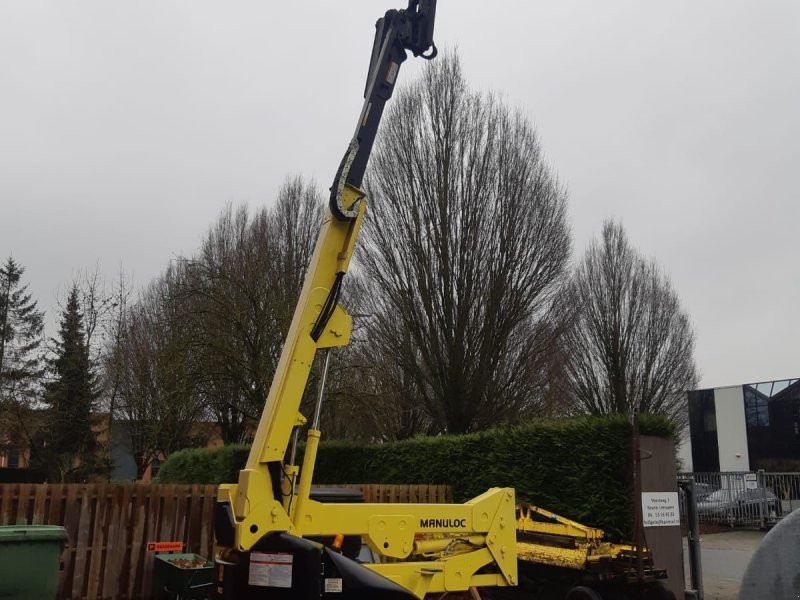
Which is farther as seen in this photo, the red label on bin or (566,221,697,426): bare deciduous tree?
(566,221,697,426): bare deciduous tree

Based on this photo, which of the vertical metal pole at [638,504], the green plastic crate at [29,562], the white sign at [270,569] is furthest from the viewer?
the vertical metal pole at [638,504]

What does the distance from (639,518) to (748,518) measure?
61.8 ft

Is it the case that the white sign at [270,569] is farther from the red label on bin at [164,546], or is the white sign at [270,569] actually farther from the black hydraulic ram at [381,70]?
the red label on bin at [164,546]

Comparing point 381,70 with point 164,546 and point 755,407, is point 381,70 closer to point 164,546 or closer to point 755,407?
point 164,546

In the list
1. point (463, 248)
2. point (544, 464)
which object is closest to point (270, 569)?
point (544, 464)

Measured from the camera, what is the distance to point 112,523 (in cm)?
945

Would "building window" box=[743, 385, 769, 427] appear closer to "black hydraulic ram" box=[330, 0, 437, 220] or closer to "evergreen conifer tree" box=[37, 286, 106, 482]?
"evergreen conifer tree" box=[37, 286, 106, 482]

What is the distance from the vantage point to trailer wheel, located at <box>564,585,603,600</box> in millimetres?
8180

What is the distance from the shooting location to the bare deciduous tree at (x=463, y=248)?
14.6 metres

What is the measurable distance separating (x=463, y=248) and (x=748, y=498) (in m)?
16.3

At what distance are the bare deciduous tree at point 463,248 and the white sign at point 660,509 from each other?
5588 mm

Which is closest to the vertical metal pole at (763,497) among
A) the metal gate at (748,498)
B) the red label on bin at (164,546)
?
the metal gate at (748,498)

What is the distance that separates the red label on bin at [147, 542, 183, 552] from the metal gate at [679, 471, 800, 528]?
1806cm

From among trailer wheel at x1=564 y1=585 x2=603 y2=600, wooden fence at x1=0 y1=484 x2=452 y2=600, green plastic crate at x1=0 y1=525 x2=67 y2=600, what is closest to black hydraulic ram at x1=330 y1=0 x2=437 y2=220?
green plastic crate at x1=0 y1=525 x2=67 y2=600
